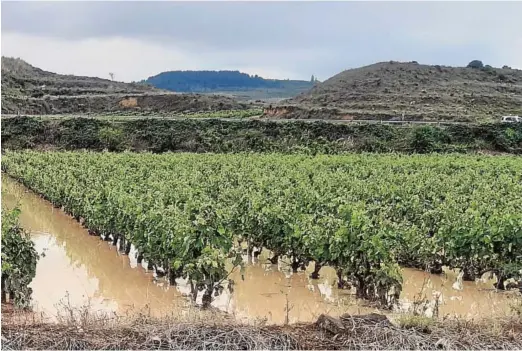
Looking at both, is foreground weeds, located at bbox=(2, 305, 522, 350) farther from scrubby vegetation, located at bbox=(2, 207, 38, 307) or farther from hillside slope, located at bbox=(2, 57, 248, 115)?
hillside slope, located at bbox=(2, 57, 248, 115)

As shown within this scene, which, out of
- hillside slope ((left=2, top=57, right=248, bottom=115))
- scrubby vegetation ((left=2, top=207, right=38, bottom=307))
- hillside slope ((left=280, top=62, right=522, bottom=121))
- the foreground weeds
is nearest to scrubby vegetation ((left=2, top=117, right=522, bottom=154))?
hillside slope ((left=280, top=62, right=522, bottom=121))

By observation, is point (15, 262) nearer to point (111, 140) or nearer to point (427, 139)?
point (111, 140)

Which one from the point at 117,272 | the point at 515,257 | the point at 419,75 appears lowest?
the point at 117,272

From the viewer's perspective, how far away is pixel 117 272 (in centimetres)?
1259

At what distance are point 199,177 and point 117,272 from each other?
26.8 feet

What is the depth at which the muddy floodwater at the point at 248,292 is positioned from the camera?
9773 millimetres

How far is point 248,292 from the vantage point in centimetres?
1102

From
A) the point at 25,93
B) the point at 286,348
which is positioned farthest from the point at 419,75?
the point at 286,348

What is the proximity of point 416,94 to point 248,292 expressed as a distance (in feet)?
186

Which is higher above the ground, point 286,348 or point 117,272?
point 286,348

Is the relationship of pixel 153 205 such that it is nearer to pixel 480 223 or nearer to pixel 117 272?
pixel 117 272

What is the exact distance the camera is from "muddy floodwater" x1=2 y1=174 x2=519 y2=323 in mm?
9773

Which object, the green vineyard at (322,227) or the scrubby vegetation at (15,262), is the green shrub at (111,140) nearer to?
the green vineyard at (322,227)

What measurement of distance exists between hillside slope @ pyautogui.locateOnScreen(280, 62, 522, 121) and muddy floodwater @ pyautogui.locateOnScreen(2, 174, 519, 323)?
38970 mm
